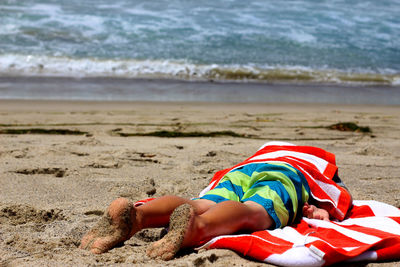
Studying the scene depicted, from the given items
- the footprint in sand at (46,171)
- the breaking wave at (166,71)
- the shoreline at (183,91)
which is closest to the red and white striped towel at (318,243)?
the footprint in sand at (46,171)

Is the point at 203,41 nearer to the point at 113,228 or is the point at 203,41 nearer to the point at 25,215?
the point at 25,215

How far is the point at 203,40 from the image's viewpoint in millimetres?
10008

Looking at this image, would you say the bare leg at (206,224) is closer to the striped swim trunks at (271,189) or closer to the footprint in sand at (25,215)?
the striped swim trunks at (271,189)

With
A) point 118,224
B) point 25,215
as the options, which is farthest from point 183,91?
point 118,224

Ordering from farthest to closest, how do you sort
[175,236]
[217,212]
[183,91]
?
[183,91]
[217,212]
[175,236]

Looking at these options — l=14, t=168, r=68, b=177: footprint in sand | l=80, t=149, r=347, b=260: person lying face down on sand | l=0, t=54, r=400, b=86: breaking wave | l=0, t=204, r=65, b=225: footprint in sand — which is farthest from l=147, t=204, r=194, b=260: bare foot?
l=0, t=54, r=400, b=86: breaking wave

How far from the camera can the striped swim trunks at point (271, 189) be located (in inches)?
77.2

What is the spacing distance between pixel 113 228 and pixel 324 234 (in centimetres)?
87

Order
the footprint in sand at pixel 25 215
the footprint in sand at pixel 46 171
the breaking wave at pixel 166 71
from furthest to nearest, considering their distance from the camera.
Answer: the breaking wave at pixel 166 71 → the footprint in sand at pixel 46 171 → the footprint in sand at pixel 25 215

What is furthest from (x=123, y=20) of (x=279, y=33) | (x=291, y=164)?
(x=291, y=164)

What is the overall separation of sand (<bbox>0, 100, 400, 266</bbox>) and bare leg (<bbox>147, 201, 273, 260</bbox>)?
0.17ft

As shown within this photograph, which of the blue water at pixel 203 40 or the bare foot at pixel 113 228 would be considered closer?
the bare foot at pixel 113 228

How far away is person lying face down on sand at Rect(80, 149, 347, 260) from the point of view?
1.68 m

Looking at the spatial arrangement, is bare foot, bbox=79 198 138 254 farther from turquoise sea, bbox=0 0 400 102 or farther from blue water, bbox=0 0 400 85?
blue water, bbox=0 0 400 85
